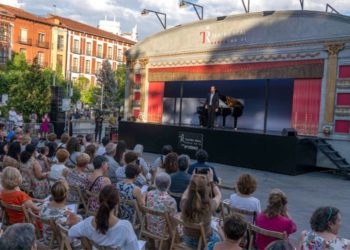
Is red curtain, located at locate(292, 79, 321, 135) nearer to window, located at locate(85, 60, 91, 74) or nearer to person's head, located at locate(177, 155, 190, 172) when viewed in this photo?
person's head, located at locate(177, 155, 190, 172)

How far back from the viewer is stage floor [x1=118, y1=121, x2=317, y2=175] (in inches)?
498

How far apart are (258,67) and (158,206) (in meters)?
11.7

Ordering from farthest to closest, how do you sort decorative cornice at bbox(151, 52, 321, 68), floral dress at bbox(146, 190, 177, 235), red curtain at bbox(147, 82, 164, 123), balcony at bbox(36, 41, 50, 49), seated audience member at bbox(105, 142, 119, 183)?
1. balcony at bbox(36, 41, 50, 49)
2. red curtain at bbox(147, 82, 164, 123)
3. decorative cornice at bbox(151, 52, 321, 68)
4. seated audience member at bbox(105, 142, 119, 183)
5. floral dress at bbox(146, 190, 177, 235)

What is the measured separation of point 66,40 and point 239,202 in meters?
53.4

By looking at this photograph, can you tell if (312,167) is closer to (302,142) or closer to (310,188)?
(302,142)

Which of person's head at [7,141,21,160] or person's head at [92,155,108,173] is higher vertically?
person's head at [92,155,108,173]

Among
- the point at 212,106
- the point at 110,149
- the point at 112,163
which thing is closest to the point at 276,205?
the point at 112,163

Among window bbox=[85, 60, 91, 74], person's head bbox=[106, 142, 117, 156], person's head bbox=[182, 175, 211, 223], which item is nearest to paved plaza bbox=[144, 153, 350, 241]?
person's head bbox=[106, 142, 117, 156]

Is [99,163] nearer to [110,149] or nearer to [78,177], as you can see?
[78,177]

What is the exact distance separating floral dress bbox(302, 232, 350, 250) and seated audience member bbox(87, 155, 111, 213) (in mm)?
2453

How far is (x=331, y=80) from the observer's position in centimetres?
1378

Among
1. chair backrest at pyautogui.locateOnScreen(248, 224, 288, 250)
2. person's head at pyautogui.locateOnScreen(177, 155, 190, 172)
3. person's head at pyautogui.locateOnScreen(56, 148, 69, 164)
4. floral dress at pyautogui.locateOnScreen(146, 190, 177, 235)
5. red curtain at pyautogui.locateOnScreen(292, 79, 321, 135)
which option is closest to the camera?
chair backrest at pyautogui.locateOnScreen(248, 224, 288, 250)

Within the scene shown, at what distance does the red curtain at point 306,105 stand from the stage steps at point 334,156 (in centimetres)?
69

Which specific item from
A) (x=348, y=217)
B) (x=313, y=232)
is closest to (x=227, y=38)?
(x=348, y=217)
